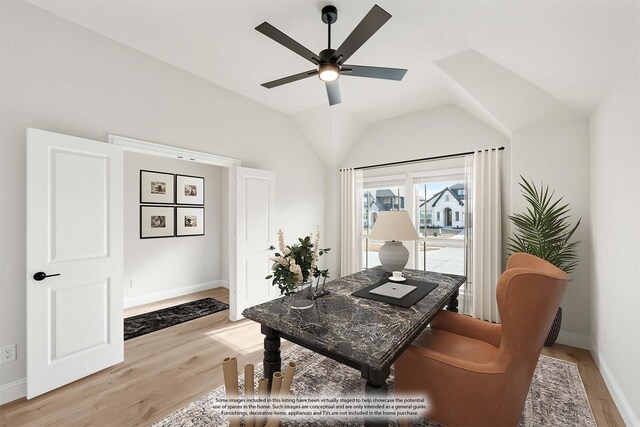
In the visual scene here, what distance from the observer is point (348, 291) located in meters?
2.04

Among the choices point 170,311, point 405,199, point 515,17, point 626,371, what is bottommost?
point 170,311

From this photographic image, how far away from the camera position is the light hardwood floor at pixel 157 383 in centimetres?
184

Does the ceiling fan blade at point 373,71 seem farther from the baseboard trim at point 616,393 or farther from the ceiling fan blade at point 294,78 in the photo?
the baseboard trim at point 616,393

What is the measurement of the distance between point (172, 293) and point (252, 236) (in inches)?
78.7

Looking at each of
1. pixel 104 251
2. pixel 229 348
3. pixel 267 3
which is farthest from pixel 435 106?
pixel 104 251

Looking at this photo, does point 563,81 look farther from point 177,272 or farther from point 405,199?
point 177,272

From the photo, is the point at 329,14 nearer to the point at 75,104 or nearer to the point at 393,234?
the point at 393,234

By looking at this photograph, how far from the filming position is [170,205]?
452 centimetres

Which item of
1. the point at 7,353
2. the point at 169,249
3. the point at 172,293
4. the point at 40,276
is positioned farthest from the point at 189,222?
the point at 7,353

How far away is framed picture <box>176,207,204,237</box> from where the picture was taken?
15.2 feet

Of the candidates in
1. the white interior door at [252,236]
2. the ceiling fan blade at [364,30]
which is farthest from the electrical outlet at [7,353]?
the ceiling fan blade at [364,30]

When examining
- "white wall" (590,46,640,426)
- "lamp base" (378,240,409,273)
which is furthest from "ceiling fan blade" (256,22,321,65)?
"white wall" (590,46,640,426)

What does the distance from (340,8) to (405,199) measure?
280cm

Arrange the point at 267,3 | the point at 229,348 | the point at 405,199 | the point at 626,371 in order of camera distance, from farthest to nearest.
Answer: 1. the point at 405,199
2. the point at 229,348
3. the point at 267,3
4. the point at 626,371
